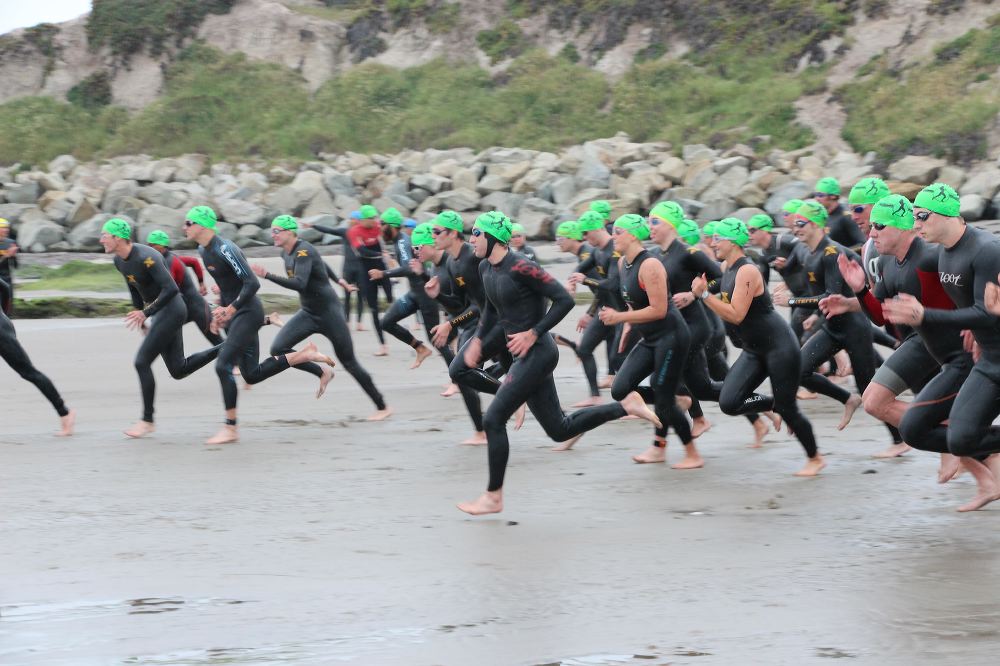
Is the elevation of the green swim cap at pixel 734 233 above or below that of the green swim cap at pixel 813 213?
above

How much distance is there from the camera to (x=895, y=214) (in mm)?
6684

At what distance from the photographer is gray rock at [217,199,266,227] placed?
111ft

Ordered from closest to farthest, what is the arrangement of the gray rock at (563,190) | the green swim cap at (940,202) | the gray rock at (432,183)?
the green swim cap at (940,202) → the gray rock at (563,190) → the gray rock at (432,183)

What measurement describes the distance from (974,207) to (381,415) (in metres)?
22.0

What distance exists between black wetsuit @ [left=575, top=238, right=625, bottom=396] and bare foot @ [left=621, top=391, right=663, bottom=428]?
2514 millimetres

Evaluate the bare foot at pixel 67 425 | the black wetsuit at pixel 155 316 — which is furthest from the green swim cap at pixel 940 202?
the bare foot at pixel 67 425

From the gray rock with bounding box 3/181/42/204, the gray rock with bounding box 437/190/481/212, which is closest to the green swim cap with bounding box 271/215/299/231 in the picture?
the gray rock with bounding box 437/190/481/212

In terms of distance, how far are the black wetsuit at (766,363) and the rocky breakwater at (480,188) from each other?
22.7 metres

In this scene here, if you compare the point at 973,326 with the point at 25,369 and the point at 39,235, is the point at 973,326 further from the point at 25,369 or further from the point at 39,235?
the point at 39,235

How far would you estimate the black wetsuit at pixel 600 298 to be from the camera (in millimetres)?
11055

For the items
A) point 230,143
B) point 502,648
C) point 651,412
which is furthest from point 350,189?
point 502,648

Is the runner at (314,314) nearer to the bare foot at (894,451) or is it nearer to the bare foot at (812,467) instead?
the bare foot at (812,467)

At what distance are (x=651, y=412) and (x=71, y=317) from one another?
13151 millimetres

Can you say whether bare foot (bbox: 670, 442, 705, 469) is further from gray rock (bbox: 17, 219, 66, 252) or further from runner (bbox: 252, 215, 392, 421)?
gray rock (bbox: 17, 219, 66, 252)
